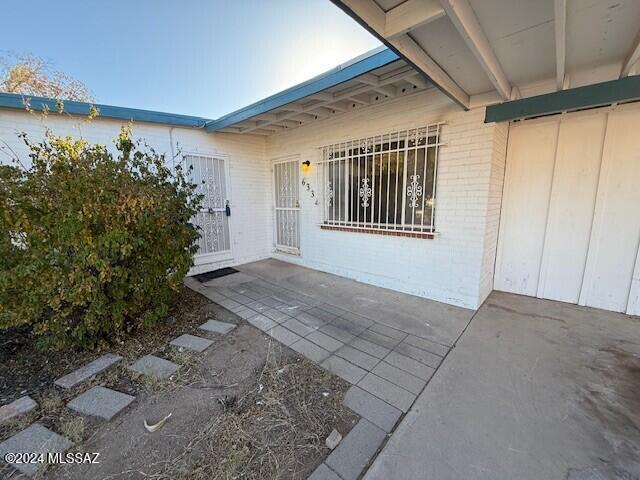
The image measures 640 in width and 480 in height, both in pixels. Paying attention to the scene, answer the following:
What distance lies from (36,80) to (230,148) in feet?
24.9

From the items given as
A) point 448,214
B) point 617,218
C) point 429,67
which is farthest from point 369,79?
point 617,218

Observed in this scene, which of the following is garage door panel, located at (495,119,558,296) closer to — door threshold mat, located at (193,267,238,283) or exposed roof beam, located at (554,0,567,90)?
exposed roof beam, located at (554,0,567,90)

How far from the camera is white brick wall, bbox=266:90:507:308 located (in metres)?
3.08

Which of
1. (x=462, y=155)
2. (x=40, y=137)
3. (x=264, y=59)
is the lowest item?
(x=462, y=155)

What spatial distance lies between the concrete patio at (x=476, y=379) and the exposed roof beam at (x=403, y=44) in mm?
2526

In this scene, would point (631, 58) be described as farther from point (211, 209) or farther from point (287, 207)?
point (211, 209)

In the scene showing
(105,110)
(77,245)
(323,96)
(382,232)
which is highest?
(323,96)

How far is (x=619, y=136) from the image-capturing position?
285 cm

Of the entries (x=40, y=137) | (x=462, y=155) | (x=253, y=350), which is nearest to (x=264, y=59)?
(x=40, y=137)

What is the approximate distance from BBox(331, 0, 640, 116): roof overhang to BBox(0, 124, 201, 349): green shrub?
246 centimetres

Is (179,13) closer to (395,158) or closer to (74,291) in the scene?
(395,158)

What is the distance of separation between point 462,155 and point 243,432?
11.6 ft

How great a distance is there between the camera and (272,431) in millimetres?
1590

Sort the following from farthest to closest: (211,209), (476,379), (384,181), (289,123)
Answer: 1. (211,209)
2. (289,123)
3. (384,181)
4. (476,379)
